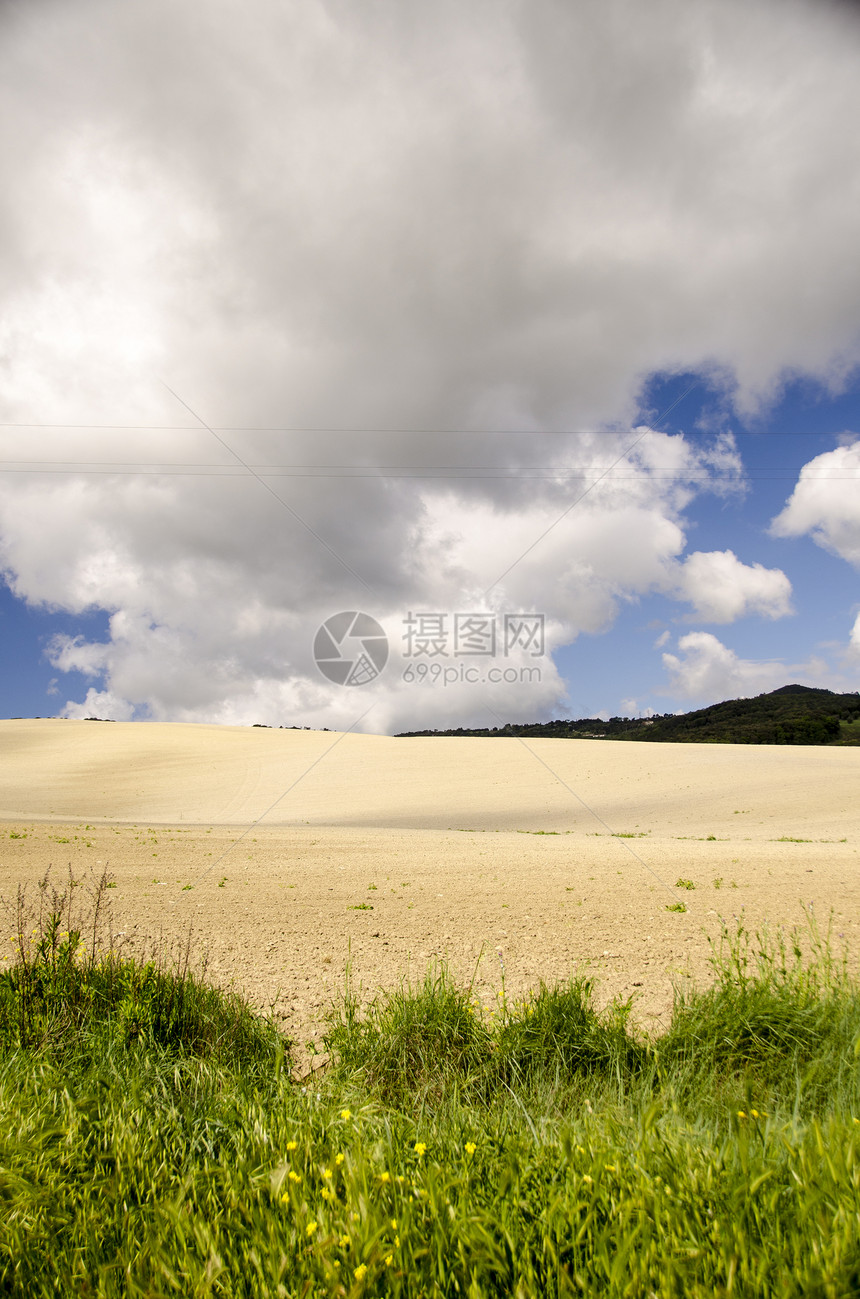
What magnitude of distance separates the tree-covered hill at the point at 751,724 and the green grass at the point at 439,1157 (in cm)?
5201

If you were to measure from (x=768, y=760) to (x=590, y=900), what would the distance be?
30.8 metres

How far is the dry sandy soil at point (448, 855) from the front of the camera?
718cm

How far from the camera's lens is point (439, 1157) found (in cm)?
270

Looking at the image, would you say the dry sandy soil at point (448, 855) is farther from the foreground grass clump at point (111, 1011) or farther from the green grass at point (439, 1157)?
the green grass at point (439, 1157)

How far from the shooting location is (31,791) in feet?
106

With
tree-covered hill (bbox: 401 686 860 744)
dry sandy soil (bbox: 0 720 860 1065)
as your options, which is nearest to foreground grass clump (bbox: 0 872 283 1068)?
dry sandy soil (bbox: 0 720 860 1065)

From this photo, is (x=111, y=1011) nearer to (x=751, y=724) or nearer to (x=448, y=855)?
(x=448, y=855)

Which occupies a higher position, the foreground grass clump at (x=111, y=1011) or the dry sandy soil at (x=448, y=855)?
the foreground grass clump at (x=111, y=1011)

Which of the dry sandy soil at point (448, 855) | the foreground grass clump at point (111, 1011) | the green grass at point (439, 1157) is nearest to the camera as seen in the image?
the green grass at point (439, 1157)

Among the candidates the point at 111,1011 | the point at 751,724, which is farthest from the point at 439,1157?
the point at 751,724

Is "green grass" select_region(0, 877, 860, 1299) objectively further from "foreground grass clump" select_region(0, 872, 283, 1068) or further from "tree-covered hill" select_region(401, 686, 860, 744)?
"tree-covered hill" select_region(401, 686, 860, 744)

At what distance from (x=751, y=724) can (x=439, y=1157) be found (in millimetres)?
75375

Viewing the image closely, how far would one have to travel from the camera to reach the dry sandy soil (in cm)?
718

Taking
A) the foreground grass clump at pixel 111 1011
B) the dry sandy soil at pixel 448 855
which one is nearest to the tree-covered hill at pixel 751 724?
the dry sandy soil at pixel 448 855
